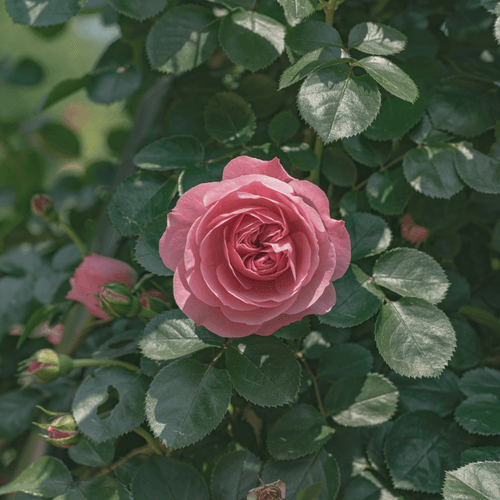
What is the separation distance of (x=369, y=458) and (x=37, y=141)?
1.08 metres

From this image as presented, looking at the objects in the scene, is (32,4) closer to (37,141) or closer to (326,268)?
(326,268)

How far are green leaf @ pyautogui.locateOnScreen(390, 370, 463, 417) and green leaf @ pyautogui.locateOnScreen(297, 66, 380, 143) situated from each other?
342 mm

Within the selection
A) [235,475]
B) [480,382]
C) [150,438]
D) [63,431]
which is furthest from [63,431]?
[480,382]

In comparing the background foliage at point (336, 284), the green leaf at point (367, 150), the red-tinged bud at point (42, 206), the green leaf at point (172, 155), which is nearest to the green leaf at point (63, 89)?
the background foliage at point (336, 284)

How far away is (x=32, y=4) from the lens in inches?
21.6

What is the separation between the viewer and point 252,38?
56 cm

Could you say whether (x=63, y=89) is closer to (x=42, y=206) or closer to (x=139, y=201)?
(x=42, y=206)

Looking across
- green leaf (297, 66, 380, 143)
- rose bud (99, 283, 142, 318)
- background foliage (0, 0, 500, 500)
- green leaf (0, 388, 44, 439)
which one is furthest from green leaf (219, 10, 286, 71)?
green leaf (0, 388, 44, 439)

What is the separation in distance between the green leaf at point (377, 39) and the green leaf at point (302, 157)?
5.3 inches

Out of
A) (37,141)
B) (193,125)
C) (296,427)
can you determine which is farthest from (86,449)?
(37,141)

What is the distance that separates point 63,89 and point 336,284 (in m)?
0.60

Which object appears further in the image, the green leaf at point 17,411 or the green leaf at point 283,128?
the green leaf at point 17,411

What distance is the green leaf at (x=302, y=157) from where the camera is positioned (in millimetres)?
579

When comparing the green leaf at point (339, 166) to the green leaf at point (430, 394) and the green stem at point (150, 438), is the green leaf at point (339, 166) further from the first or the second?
the green stem at point (150, 438)
